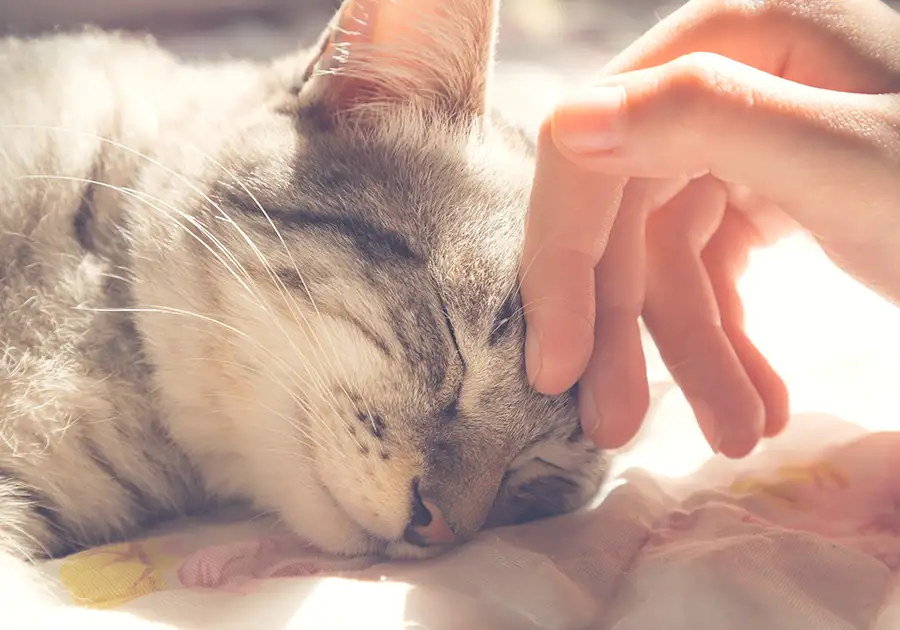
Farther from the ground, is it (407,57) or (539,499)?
(407,57)

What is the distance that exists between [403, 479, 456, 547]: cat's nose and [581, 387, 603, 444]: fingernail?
0.23m

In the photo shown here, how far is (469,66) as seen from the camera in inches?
41.1

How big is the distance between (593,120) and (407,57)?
39 cm

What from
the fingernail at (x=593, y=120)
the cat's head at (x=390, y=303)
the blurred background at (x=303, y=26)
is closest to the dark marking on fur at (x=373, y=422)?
the cat's head at (x=390, y=303)

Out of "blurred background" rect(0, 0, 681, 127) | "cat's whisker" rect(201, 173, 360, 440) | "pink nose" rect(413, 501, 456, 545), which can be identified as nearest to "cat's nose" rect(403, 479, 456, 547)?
"pink nose" rect(413, 501, 456, 545)

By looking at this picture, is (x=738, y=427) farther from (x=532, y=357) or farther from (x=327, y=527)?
(x=327, y=527)

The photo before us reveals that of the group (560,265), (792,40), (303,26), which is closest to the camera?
(792,40)

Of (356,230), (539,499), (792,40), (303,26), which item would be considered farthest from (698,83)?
(303,26)

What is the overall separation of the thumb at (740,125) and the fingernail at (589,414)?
36 centimetres

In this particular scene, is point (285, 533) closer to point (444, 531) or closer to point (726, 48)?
→ point (444, 531)

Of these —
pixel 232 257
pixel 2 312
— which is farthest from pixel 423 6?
pixel 2 312

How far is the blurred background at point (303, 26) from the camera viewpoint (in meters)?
1.76

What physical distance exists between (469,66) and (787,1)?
15.5 inches

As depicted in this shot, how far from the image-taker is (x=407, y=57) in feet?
3.39
